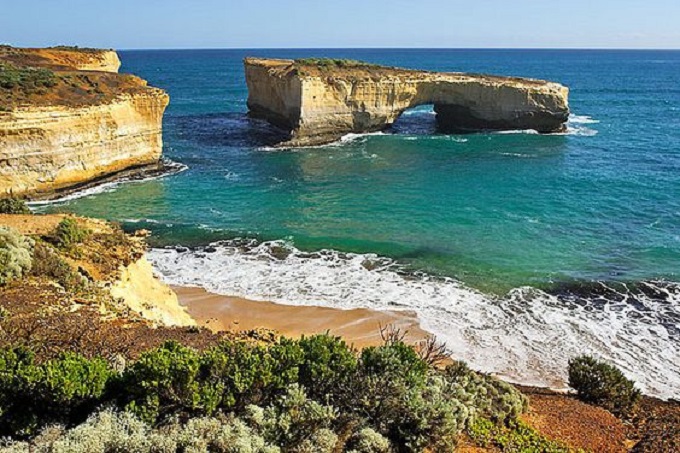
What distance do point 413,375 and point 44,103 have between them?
31738 mm

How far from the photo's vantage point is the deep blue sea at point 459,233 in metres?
19.7

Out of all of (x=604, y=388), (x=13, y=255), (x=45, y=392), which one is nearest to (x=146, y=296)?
(x=13, y=255)

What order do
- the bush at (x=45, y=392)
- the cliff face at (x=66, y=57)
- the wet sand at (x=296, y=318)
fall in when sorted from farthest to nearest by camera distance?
the cliff face at (x=66, y=57), the wet sand at (x=296, y=318), the bush at (x=45, y=392)

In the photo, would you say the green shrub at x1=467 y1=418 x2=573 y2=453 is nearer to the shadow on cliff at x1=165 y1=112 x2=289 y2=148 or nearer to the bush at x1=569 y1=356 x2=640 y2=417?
the bush at x1=569 y1=356 x2=640 y2=417

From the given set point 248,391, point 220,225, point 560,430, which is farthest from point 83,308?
point 220,225

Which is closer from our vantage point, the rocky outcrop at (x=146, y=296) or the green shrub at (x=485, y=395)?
the green shrub at (x=485, y=395)

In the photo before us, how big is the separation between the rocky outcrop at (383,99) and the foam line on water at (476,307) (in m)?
26.3

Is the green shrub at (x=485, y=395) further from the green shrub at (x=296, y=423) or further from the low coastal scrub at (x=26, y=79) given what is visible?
the low coastal scrub at (x=26, y=79)

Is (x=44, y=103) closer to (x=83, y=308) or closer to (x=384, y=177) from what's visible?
(x=384, y=177)

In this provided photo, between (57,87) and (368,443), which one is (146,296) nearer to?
(368,443)

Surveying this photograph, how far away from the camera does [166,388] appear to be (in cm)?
895

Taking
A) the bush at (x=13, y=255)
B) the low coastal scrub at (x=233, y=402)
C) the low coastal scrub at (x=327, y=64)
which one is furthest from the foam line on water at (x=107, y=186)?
the low coastal scrub at (x=233, y=402)

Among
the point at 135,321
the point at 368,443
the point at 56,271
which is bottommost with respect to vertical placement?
the point at 368,443

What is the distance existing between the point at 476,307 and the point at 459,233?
786 cm
